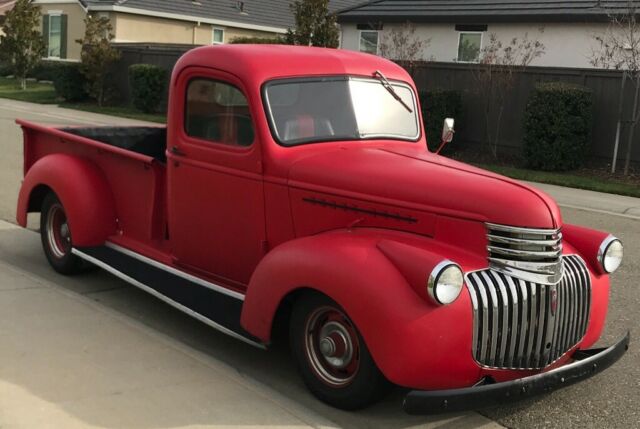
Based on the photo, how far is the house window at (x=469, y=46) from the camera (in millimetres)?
21797

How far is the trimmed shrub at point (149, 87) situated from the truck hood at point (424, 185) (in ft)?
65.6

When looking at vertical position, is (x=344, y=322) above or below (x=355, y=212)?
below

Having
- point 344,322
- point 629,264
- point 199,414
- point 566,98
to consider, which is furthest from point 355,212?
point 566,98

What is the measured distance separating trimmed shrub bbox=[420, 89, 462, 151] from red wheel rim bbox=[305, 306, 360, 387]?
13342 mm

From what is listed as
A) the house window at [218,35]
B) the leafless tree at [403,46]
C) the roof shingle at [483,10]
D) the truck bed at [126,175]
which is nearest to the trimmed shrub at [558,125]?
the roof shingle at [483,10]

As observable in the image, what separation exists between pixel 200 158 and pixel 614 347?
2.79 m

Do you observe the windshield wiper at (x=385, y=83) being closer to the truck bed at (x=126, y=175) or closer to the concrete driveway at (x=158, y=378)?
the truck bed at (x=126, y=175)

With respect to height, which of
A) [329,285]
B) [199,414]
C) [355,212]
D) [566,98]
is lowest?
[199,414]

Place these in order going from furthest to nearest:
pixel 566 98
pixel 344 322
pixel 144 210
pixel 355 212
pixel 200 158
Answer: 1. pixel 566 98
2. pixel 144 210
3. pixel 200 158
4. pixel 355 212
5. pixel 344 322

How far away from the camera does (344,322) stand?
3.94 metres

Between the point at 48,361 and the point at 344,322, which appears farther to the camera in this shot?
the point at 48,361

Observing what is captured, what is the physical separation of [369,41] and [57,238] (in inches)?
752

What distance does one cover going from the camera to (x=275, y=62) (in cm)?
488

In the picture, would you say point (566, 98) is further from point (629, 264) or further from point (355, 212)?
point (355, 212)
